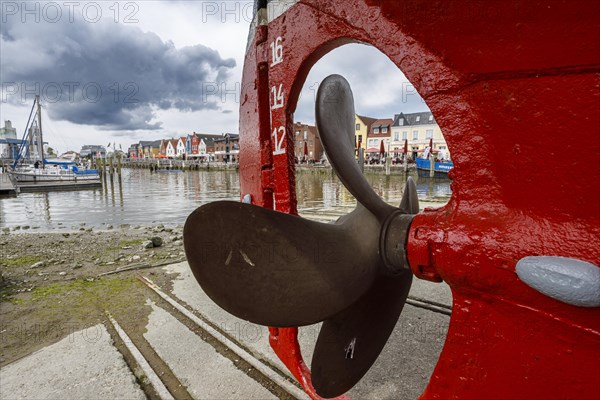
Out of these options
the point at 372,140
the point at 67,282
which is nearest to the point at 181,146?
the point at 372,140

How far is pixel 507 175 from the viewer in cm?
88

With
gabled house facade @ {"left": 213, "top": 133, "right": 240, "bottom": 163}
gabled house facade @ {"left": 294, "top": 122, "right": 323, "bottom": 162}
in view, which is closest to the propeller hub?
gabled house facade @ {"left": 294, "top": 122, "right": 323, "bottom": 162}

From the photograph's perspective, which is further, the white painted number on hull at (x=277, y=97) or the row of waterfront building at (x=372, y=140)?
the row of waterfront building at (x=372, y=140)

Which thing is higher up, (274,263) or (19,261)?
(274,263)

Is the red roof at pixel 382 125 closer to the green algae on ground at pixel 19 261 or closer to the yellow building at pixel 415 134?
the yellow building at pixel 415 134

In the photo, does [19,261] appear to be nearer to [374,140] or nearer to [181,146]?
[374,140]

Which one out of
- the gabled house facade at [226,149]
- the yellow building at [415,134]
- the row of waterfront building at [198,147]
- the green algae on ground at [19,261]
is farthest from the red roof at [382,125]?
the green algae on ground at [19,261]

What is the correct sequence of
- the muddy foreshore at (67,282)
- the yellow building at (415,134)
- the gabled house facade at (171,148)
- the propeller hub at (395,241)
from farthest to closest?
the gabled house facade at (171,148), the yellow building at (415,134), the muddy foreshore at (67,282), the propeller hub at (395,241)

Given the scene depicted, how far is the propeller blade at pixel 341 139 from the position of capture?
1455 mm

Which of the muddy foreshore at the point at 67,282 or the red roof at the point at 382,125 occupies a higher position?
the red roof at the point at 382,125

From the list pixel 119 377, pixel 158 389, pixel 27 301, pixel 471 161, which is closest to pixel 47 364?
pixel 119 377

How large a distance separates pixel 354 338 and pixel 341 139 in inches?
37.2

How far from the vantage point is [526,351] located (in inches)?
33.8

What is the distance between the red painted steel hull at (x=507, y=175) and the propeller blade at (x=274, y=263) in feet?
1.14
